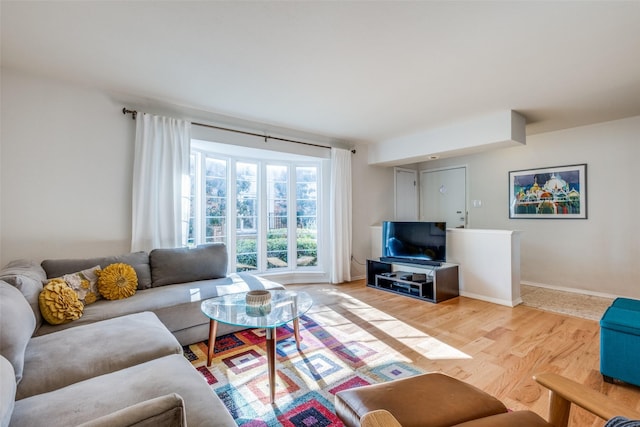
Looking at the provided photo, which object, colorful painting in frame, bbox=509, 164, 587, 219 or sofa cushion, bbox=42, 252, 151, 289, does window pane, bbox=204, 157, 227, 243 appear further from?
colorful painting in frame, bbox=509, 164, 587, 219

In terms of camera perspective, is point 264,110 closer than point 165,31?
No

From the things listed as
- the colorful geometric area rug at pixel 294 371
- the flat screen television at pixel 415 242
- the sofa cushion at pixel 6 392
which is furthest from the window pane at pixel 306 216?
the sofa cushion at pixel 6 392

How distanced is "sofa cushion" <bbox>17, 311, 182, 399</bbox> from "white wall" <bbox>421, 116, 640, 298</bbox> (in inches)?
202

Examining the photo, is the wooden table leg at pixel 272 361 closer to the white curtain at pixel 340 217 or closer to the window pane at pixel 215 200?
the window pane at pixel 215 200

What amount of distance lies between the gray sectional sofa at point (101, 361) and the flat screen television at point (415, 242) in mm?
2857

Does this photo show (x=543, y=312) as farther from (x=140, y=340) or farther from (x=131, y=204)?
(x=131, y=204)

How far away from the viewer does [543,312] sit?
3.35 metres

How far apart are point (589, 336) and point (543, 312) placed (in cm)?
67

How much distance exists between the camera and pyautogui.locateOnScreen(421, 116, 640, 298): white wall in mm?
3779

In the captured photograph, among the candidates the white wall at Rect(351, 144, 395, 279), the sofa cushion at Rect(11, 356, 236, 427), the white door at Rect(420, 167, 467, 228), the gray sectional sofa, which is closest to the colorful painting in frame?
the white door at Rect(420, 167, 467, 228)

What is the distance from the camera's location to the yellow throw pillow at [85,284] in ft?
7.33

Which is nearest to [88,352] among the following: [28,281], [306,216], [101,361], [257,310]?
[101,361]

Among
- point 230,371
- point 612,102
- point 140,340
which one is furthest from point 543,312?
point 140,340

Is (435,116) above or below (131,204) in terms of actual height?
above
